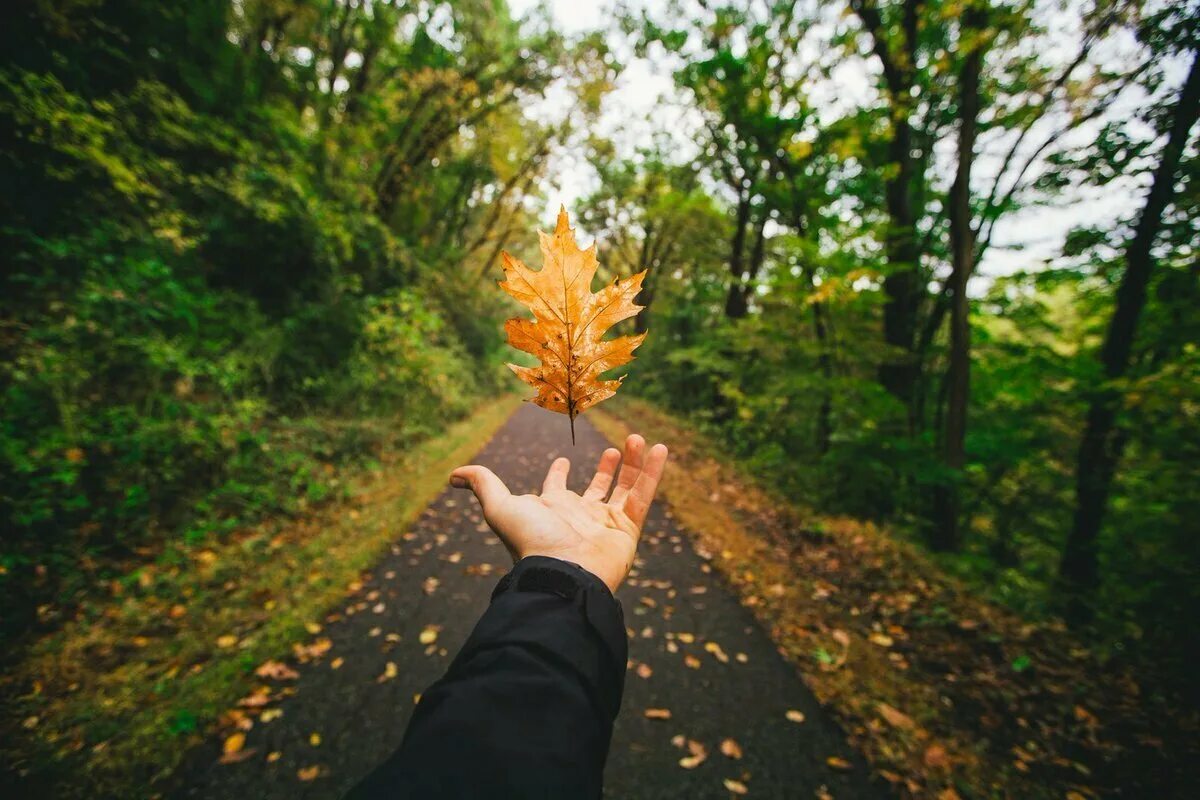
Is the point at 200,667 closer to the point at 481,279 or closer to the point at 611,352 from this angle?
the point at 611,352

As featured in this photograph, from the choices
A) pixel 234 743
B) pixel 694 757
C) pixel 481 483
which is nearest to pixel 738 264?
pixel 694 757

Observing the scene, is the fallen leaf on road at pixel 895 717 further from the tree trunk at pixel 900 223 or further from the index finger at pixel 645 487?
the tree trunk at pixel 900 223

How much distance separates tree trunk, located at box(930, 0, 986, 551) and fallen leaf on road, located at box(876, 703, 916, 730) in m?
3.09

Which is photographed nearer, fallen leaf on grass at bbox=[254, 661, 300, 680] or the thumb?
the thumb

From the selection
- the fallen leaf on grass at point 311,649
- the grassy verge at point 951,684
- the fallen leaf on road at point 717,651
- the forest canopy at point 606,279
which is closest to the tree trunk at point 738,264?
the forest canopy at point 606,279

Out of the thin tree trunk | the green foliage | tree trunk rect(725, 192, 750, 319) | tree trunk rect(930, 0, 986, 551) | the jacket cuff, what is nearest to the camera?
the jacket cuff

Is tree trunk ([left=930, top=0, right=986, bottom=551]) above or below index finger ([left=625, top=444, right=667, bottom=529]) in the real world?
above

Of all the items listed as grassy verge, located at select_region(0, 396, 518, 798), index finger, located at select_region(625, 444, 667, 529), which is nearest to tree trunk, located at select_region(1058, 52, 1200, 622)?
index finger, located at select_region(625, 444, 667, 529)

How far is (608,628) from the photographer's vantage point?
107 centimetres

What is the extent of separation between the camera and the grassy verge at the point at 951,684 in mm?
2352

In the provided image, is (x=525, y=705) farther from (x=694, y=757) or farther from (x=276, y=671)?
(x=276, y=671)

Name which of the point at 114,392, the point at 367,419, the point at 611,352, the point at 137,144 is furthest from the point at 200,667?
the point at 137,144

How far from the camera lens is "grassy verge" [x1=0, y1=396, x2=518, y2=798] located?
2137 millimetres

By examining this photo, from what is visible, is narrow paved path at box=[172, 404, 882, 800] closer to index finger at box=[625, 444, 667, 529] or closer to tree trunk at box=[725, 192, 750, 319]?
index finger at box=[625, 444, 667, 529]
